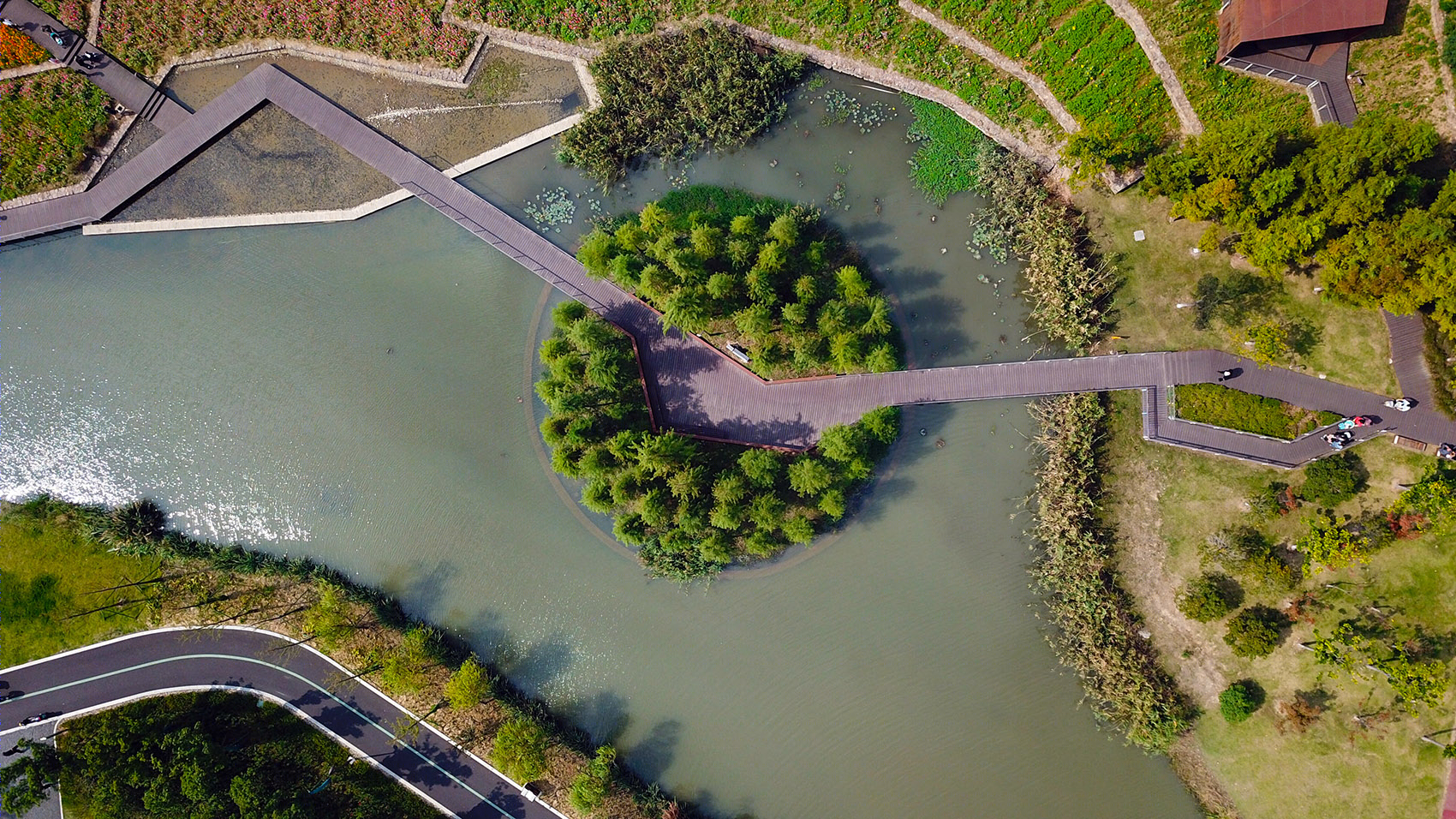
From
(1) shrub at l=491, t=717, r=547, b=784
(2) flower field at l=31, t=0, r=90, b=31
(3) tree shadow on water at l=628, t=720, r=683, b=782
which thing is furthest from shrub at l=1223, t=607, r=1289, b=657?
(2) flower field at l=31, t=0, r=90, b=31

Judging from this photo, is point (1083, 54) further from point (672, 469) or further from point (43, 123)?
point (43, 123)

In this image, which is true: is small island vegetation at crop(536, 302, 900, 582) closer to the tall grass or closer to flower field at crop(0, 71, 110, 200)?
the tall grass

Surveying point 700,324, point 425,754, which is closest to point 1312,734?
point 700,324

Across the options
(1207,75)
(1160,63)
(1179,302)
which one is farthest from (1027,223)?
(1207,75)

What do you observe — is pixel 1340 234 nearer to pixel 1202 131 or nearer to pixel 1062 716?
pixel 1202 131

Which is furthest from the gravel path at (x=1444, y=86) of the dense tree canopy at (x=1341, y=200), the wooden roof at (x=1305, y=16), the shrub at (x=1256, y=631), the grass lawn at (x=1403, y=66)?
the shrub at (x=1256, y=631)

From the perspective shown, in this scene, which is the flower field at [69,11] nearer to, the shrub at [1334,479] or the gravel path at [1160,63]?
the gravel path at [1160,63]
